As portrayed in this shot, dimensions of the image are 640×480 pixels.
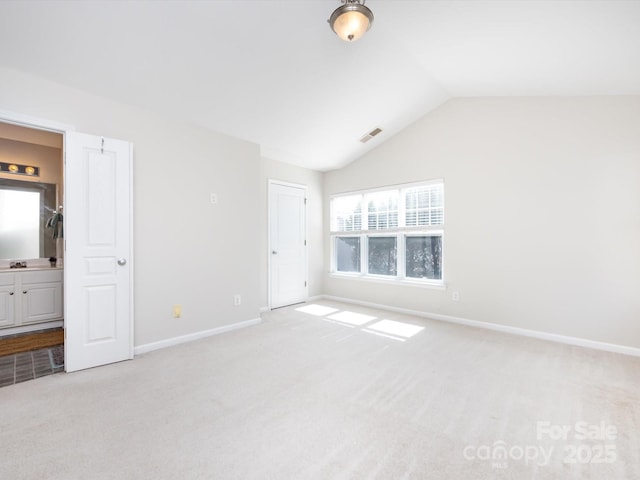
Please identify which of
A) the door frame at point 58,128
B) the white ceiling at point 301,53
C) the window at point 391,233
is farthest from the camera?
the window at point 391,233

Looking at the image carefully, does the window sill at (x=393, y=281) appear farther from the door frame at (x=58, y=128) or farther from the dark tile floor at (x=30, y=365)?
the dark tile floor at (x=30, y=365)

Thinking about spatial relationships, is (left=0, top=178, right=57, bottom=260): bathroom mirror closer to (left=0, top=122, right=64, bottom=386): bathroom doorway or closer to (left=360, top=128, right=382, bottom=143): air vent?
(left=0, top=122, right=64, bottom=386): bathroom doorway

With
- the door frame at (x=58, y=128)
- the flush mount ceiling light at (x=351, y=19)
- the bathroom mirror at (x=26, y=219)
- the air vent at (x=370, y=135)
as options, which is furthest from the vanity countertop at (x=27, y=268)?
the air vent at (x=370, y=135)

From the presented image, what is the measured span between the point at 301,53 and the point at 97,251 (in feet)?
8.94

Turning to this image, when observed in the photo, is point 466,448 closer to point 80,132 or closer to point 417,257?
point 417,257

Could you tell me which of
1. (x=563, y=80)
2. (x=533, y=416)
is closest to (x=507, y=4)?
(x=563, y=80)

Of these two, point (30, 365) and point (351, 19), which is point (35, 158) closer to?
point (30, 365)

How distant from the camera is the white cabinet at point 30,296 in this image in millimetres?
3703

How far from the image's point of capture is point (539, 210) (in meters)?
3.44

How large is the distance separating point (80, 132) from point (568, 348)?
5.40m

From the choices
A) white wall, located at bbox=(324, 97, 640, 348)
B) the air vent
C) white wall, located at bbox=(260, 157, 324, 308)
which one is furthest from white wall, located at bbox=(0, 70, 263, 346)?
white wall, located at bbox=(324, 97, 640, 348)

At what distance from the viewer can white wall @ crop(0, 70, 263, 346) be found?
9.05 ft

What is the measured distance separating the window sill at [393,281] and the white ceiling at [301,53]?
2618 mm

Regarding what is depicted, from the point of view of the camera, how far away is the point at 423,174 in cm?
438
